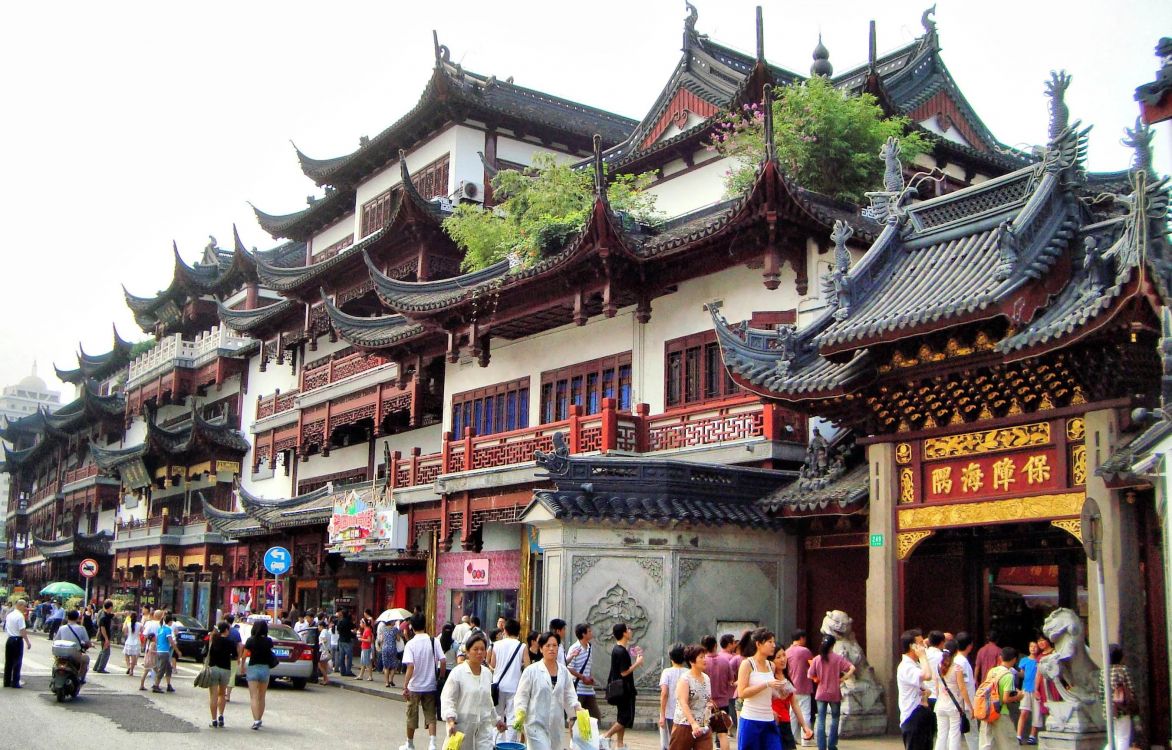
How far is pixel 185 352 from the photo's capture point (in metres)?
48.6

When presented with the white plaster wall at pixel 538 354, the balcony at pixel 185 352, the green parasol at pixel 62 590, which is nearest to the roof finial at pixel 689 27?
the white plaster wall at pixel 538 354

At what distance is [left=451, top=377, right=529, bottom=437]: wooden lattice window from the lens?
25891 millimetres

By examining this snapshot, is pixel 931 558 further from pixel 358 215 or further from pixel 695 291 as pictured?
pixel 358 215

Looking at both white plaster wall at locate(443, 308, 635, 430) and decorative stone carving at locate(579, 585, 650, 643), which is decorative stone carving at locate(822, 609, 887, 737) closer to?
decorative stone carving at locate(579, 585, 650, 643)

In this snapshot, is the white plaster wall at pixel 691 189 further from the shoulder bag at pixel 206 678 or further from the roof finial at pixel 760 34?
the shoulder bag at pixel 206 678

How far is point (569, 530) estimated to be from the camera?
1692cm

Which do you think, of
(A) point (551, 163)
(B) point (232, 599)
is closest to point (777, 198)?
(A) point (551, 163)

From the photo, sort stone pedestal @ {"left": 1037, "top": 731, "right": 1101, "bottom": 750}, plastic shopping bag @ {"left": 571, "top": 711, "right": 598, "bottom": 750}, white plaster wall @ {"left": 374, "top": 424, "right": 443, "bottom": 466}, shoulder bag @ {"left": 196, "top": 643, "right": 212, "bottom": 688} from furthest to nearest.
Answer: white plaster wall @ {"left": 374, "top": 424, "right": 443, "bottom": 466} → shoulder bag @ {"left": 196, "top": 643, "right": 212, "bottom": 688} → stone pedestal @ {"left": 1037, "top": 731, "right": 1101, "bottom": 750} → plastic shopping bag @ {"left": 571, "top": 711, "right": 598, "bottom": 750}

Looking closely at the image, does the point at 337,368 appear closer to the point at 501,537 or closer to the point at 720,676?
the point at 501,537

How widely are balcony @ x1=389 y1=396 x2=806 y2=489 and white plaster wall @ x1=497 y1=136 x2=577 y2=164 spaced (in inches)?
475

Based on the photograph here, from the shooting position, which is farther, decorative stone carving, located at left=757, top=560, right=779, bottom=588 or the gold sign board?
decorative stone carving, located at left=757, top=560, right=779, bottom=588

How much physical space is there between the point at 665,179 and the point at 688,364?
640cm

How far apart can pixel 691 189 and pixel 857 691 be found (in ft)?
42.7

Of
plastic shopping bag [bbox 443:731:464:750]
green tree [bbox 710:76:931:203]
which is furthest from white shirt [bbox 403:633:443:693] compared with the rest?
green tree [bbox 710:76:931:203]
